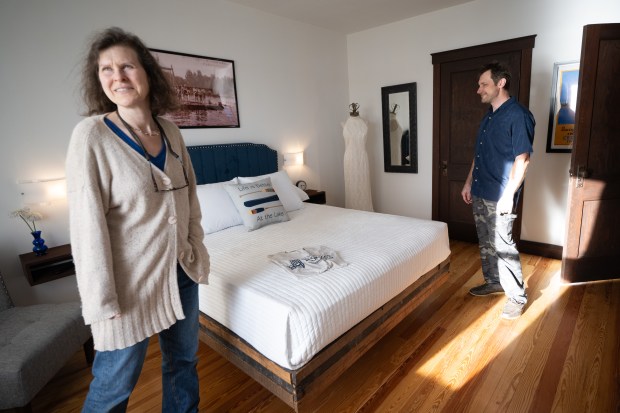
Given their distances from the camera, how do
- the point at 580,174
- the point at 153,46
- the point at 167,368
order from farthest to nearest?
the point at 153,46 < the point at 580,174 < the point at 167,368

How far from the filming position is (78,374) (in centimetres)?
196

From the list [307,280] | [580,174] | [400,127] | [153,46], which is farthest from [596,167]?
[153,46]

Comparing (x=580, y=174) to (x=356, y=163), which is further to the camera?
(x=356, y=163)

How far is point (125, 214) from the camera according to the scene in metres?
1.02

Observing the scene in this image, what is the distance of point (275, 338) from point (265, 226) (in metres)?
1.30

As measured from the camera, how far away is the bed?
139 cm

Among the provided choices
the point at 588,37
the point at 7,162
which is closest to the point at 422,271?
the point at 588,37

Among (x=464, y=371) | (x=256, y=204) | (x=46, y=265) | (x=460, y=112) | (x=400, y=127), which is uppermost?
(x=460, y=112)

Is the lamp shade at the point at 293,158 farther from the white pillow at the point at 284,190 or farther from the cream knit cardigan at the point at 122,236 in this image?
the cream knit cardigan at the point at 122,236

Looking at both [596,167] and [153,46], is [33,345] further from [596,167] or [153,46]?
[596,167]

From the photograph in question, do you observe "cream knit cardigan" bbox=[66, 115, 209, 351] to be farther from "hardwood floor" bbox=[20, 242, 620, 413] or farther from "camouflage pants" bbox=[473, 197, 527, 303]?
"camouflage pants" bbox=[473, 197, 527, 303]

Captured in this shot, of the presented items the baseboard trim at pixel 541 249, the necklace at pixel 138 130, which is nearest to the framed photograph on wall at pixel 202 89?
the necklace at pixel 138 130

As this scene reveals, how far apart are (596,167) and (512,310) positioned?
1.30m

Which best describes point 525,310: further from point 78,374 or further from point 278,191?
point 78,374
